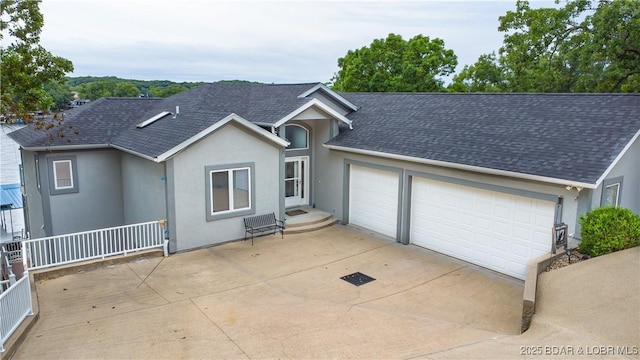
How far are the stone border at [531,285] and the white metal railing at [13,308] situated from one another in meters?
8.65

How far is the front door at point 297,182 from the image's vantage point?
16.6 m

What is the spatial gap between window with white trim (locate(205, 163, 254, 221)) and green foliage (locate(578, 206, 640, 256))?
917 cm

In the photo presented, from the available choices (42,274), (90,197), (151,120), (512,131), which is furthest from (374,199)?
(90,197)

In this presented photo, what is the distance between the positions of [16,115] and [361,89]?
99.6 feet

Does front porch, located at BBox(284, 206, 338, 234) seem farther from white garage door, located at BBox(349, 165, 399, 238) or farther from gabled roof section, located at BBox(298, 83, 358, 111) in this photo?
gabled roof section, located at BBox(298, 83, 358, 111)

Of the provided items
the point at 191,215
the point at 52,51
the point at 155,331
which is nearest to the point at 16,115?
the point at 52,51

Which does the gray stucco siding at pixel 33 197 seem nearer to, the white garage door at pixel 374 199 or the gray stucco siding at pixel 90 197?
the gray stucco siding at pixel 90 197

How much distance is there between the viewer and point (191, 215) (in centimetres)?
1279

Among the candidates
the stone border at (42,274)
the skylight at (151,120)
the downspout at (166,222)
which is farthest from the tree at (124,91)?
the stone border at (42,274)

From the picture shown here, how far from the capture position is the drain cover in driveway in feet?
35.2

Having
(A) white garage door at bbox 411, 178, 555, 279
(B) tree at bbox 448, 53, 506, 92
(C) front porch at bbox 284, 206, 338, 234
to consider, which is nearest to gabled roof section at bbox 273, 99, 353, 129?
(C) front porch at bbox 284, 206, 338, 234

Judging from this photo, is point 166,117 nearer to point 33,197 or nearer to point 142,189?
point 142,189

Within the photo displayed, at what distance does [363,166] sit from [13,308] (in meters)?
10.4

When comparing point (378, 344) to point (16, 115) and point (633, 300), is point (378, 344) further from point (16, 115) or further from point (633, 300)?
point (16, 115)
